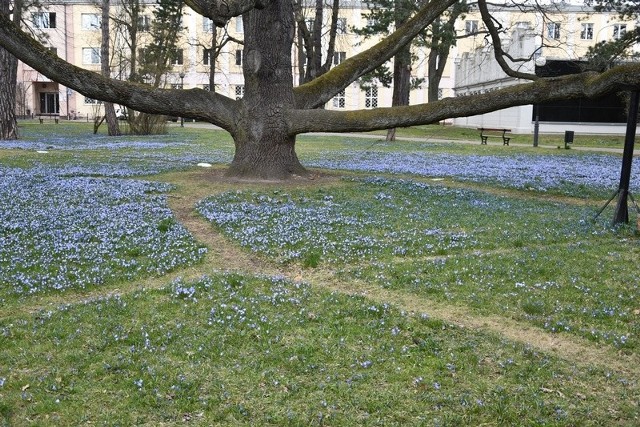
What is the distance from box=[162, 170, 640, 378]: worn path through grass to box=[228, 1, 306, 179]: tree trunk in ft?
10.9

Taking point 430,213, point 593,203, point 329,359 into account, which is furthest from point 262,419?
point 593,203

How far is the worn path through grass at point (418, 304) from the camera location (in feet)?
15.5

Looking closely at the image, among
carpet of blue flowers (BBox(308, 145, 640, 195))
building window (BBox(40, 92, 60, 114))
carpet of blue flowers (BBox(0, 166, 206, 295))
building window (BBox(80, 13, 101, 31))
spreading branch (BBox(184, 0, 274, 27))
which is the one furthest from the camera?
building window (BBox(40, 92, 60, 114))

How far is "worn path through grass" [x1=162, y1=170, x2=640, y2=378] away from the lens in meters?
4.73

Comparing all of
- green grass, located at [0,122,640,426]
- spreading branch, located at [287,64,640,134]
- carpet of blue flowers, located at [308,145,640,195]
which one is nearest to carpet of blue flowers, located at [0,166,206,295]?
green grass, located at [0,122,640,426]

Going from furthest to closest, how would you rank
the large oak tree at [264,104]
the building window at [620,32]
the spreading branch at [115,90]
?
the building window at [620,32]
the large oak tree at [264,104]
the spreading branch at [115,90]

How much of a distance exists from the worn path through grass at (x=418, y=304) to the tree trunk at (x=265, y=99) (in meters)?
3.31

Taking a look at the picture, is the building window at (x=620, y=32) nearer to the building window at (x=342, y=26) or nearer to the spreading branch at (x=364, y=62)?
the building window at (x=342, y=26)

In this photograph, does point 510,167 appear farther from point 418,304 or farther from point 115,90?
point 418,304

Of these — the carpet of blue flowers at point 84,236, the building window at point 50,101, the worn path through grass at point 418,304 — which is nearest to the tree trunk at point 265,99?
the carpet of blue flowers at point 84,236

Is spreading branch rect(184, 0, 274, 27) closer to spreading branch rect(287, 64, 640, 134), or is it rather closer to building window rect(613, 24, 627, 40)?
spreading branch rect(287, 64, 640, 134)

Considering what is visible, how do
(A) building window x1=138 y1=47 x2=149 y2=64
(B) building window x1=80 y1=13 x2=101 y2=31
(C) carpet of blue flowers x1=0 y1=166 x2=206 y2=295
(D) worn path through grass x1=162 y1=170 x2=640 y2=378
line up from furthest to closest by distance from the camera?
(B) building window x1=80 y1=13 x2=101 y2=31 < (A) building window x1=138 y1=47 x2=149 y2=64 < (C) carpet of blue flowers x1=0 y1=166 x2=206 y2=295 < (D) worn path through grass x1=162 y1=170 x2=640 y2=378

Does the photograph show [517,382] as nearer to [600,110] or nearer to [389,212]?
[389,212]

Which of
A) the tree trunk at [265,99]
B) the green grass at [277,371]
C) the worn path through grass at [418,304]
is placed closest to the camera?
the green grass at [277,371]
